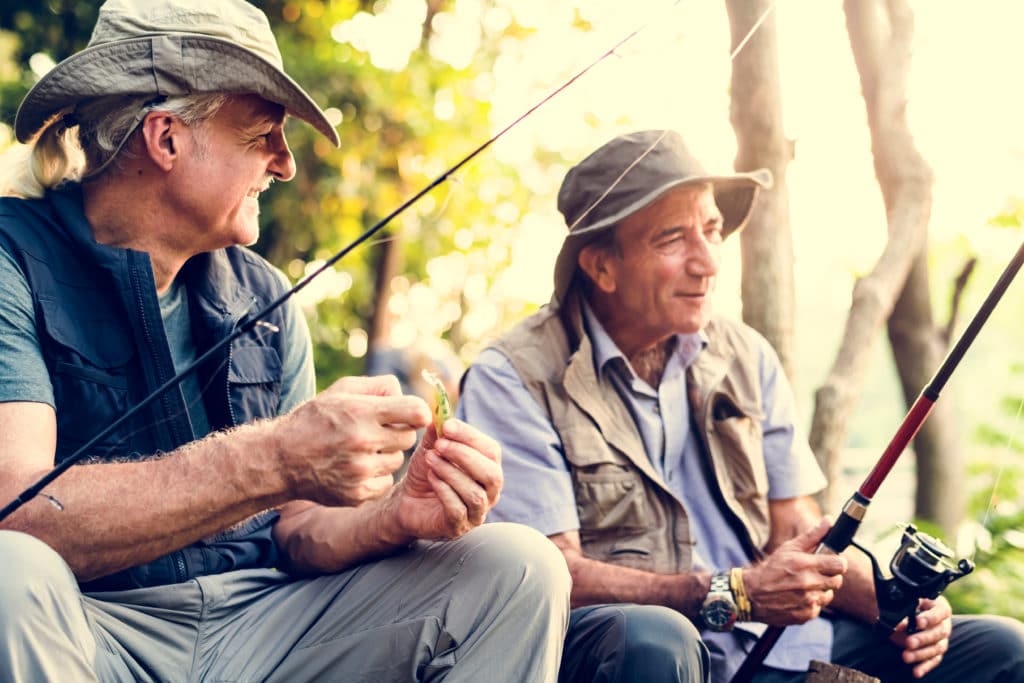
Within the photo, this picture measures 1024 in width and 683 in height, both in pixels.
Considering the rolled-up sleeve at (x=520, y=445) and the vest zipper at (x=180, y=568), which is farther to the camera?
the rolled-up sleeve at (x=520, y=445)

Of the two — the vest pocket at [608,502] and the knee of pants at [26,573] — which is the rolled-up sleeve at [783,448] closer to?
the vest pocket at [608,502]

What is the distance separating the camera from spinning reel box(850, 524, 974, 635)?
2600 millimetres

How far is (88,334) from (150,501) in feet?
1.61

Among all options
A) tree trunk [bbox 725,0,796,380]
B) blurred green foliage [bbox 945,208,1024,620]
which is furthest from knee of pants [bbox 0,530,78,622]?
blurred green foliage [bbox 945,208,1024,620]

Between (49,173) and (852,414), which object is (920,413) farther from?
(49,173)

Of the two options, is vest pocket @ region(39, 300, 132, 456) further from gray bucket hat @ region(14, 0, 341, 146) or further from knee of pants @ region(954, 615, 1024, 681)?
knee of pants @ region(954, 615, 1024, 681)

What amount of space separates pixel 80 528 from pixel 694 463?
5.52ft

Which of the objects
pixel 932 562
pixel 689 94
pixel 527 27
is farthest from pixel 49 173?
pixel 527 27

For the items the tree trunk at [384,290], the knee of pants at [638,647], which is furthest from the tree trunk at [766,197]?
the tree trunk at [384,290]

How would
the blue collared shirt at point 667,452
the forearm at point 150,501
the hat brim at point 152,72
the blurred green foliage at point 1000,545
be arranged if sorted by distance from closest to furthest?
the forearm at point 150,501
the hat brim at point 152,72
the blue collared shirt at point 667,452
the blurred green foliage at point 1000,545

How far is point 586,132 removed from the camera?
9266 mm

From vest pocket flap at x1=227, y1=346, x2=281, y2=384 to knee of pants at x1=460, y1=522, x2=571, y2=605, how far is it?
71 centimetres

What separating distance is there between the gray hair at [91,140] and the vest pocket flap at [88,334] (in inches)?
13.6

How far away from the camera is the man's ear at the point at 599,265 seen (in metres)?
3.25
